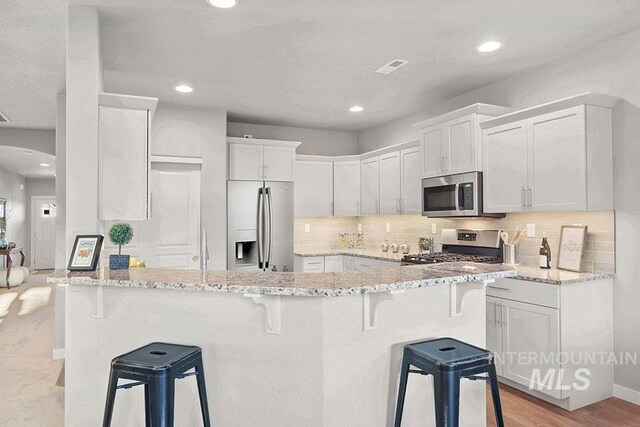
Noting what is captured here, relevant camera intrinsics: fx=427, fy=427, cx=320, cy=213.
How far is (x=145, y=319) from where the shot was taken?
235 cm

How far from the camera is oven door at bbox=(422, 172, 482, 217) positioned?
4031mm

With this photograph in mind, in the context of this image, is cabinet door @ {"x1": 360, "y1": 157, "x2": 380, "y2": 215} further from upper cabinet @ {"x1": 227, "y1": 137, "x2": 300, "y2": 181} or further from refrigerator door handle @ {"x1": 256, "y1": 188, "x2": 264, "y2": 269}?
refrigerator door handle @ {"x1": 256, "y1": 188, "x2": 264, "y2": 269}

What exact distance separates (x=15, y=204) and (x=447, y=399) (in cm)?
1340

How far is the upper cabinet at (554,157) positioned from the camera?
3178 mm

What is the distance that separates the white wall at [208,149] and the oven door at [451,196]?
94.8 inches

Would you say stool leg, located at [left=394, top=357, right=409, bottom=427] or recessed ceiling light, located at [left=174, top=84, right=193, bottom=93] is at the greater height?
recessed ceiling light, located at [left=174, top=84, right=193, bottom=93]

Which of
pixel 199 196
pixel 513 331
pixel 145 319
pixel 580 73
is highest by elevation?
pixel 580 73

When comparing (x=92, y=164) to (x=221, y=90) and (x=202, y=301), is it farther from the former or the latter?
(x=221, y=90)

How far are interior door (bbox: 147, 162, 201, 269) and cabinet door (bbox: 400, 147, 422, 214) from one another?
247 cm

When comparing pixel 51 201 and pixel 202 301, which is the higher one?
pixel 51 201

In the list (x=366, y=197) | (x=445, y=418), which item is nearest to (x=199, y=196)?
(x=366, y=197)

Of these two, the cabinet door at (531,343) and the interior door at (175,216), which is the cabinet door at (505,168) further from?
the interior door at (175,216)

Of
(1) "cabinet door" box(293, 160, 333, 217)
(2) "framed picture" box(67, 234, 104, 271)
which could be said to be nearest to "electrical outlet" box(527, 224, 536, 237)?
(1) "cabinet door" box(293, 160, 333, 217)

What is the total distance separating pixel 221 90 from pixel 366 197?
8.25ft
